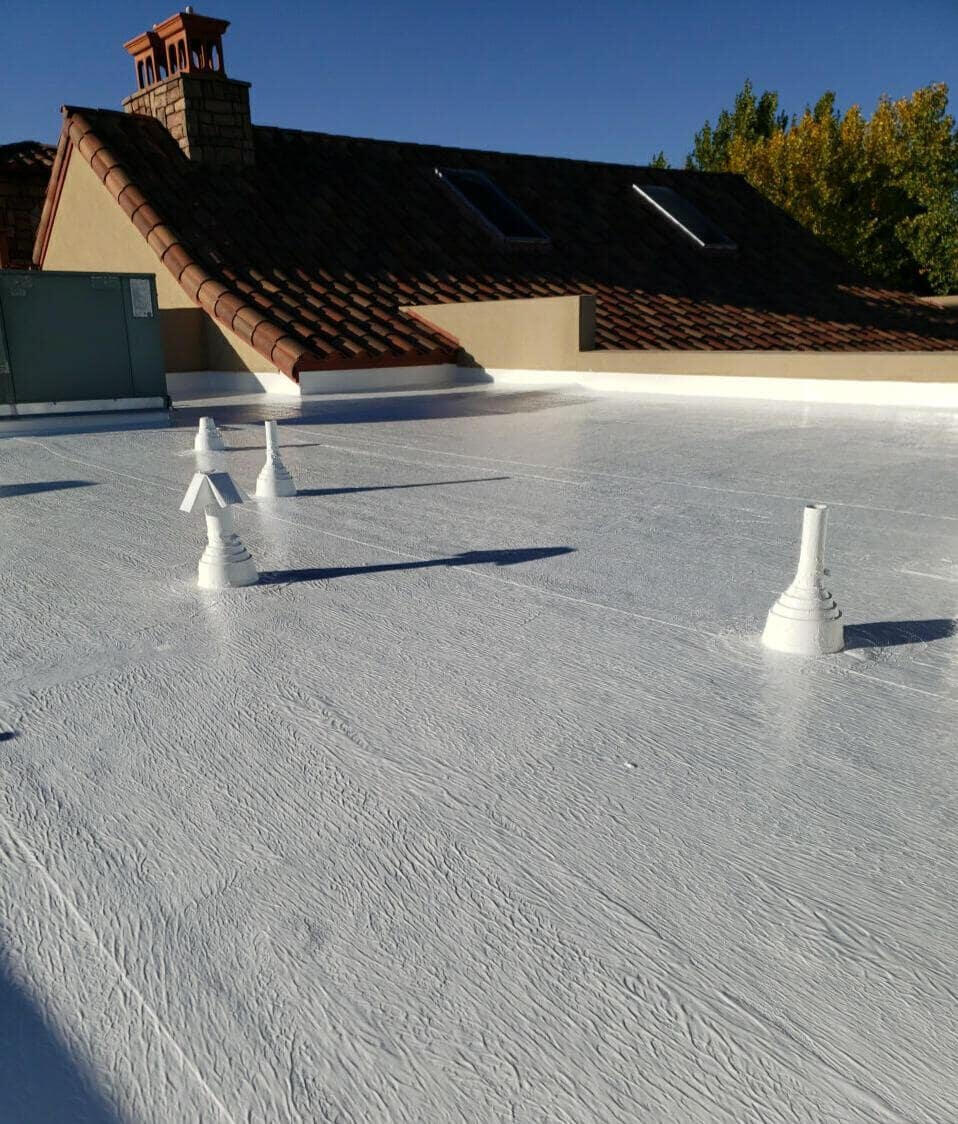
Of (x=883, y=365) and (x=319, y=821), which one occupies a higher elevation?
(x=883, y=365)

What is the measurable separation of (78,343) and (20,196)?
43.2 ft

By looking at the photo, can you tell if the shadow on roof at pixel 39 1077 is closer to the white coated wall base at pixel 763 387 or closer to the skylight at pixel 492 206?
the white coated wall base at pixel 763 387

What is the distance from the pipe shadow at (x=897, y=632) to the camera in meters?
3.49

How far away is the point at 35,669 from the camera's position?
338 cm

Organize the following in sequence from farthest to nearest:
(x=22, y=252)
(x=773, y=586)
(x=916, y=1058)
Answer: (x=22, y=252) < (x=773, y=586) < (x=916, y=1058)

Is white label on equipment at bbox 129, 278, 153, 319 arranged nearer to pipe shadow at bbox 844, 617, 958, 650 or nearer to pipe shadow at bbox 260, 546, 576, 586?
pipe shadow at bbox 260, 546, 576, 586

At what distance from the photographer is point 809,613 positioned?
3.37 m

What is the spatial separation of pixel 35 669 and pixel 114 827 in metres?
1.27

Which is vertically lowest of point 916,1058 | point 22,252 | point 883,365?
point 916,1058

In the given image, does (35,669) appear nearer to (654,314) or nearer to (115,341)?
(115,341)

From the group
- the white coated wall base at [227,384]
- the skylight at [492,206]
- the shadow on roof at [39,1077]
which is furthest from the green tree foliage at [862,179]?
the shadow on roof at [39,1077]

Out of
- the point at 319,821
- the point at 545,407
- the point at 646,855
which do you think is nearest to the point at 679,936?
the point at 646,855

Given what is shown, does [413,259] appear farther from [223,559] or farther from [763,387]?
[223,559]

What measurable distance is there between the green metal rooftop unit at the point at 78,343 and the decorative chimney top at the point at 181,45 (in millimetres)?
7769
